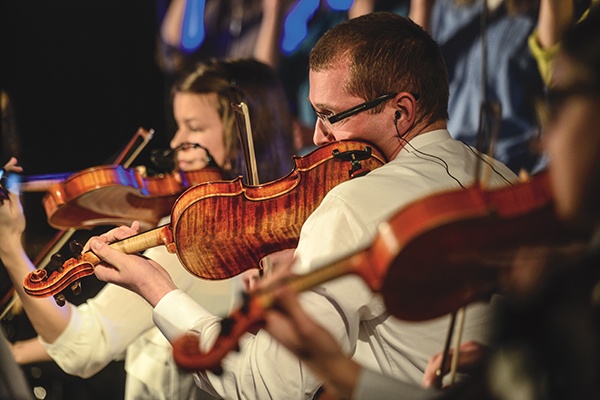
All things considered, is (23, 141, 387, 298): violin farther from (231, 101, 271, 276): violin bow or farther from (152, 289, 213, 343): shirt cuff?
(231, 101, 271, 276): violin bow

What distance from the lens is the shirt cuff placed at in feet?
5.38

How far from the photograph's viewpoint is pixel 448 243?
111 cm

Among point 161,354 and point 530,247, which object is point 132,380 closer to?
point 161,354

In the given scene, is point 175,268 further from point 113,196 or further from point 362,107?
point 362,107

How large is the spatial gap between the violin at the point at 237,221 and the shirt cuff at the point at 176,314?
7.6 inches

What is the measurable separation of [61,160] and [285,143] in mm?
1717

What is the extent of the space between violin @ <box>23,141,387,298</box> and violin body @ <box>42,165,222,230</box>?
0.66 meters

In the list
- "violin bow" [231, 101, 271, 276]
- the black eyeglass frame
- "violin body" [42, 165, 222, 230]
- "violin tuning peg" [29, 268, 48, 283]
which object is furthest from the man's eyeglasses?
"violin body" [42, 165, 222, 230]

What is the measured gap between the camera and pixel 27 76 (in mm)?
4145

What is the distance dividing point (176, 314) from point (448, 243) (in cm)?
74

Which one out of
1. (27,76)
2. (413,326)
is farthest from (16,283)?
(27,76)

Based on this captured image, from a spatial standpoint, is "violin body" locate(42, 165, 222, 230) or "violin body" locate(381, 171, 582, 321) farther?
"violin body" locate(42, 165, 222, 230)

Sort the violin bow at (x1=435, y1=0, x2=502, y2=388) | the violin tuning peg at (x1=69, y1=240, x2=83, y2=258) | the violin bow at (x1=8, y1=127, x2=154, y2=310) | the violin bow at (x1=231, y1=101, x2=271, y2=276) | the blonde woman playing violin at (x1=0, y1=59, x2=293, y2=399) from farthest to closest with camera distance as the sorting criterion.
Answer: the violin bow at (x1=8, y1=127, x2=154, y2=310)
the blonde woman playing violin at (x1=0, y1=59, x2=293, y2=399)
the violin bow at (x1=231, y1=101, x2=271, y2=276)
the violin tuning peg at (x1=69, y1=240, x2=83, y2=258)
the violin bow at (x1=435, y1=0, x2=502, y2=388)

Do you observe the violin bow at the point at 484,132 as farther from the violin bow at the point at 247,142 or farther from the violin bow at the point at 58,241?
the violin bow at the point at 58,241
